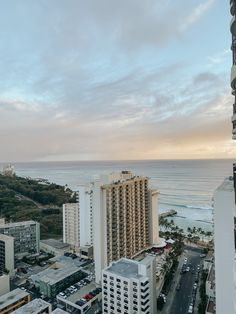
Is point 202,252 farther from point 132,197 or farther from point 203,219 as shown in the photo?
point 203,219

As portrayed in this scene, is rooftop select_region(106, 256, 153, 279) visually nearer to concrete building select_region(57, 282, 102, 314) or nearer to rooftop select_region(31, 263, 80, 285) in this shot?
concrete building select_region(57, 282, 102, 314)

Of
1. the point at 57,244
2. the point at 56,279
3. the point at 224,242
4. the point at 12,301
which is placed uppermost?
the point at 224,242

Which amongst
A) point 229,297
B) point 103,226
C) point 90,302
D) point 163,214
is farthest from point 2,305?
point 163,214

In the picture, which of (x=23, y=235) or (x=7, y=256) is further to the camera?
(x=23, y=235)

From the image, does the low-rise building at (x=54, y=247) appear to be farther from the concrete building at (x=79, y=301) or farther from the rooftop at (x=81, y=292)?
the concrete building at (x=79, y=301)

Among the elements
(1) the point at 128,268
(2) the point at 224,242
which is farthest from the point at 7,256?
(2) the point at 224,242

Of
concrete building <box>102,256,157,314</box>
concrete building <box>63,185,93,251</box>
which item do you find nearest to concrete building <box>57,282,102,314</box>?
concrete building <box>102,256,157,314</box>

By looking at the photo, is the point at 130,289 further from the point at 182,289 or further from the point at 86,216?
the point at 86,216

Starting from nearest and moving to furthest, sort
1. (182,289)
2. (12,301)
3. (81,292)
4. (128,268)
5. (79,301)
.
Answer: (12,301) < (128,268) < (79,301) < (81,292) < (182,289)
